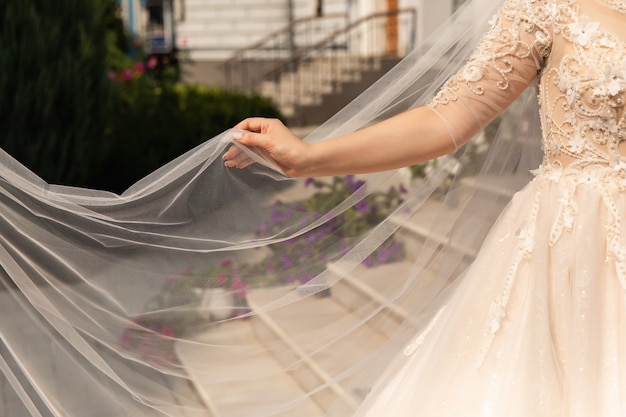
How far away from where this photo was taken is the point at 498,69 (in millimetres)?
1971

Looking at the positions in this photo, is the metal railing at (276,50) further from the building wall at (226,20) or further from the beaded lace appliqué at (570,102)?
the beaded lace appliqué at (570,102)

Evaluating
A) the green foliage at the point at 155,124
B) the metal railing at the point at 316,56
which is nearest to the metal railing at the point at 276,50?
the metal railing at the point at 316,56

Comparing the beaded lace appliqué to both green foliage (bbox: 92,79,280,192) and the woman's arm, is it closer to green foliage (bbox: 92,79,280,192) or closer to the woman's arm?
the woman's arm

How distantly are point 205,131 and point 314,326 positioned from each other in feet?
25.0

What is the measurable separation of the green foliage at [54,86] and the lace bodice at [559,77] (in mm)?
5114

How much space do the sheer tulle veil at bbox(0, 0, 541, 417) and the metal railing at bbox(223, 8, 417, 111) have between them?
11.8m

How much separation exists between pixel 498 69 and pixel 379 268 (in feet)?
2.62

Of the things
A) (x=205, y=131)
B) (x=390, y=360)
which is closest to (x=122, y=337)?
(x=390, y=360)

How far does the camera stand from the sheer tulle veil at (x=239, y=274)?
2.24 meters

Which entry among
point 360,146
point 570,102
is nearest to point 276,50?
point 360,146

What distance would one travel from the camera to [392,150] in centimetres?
200

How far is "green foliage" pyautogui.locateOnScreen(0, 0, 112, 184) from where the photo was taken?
6277 millimetres

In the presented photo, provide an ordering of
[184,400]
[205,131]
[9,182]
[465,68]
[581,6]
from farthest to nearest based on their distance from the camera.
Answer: [205,131] → [184,400] → [9,182] → [465,68] → [581,6]

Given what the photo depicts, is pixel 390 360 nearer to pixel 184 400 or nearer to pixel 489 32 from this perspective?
pixel 184 400
